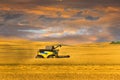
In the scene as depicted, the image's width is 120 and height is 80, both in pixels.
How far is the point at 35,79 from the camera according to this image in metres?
22.1

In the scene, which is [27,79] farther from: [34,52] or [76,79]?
[34,52]

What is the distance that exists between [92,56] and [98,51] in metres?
1.79

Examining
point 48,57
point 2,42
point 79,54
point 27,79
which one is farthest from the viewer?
point 2,42

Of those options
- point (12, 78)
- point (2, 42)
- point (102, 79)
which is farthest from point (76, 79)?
point (2, 42)

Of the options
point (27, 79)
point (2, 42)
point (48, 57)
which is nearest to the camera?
point (27, 79)

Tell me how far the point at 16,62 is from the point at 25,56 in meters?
2.27

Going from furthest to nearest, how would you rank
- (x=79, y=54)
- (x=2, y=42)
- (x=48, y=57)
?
(x=2, y=42) < (x=79, y=54) < (x=48, y=57)

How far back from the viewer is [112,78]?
73.4ft

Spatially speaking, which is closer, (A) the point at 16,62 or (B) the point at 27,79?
(B) the point at 27,79

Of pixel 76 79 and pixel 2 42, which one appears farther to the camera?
pixel 2 42

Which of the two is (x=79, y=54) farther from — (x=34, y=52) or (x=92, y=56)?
(x=34, y=52)

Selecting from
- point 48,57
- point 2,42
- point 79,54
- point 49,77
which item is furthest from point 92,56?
point 49,77

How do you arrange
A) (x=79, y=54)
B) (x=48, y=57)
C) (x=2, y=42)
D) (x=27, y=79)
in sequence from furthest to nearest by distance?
(x=2, y=42) < (x=79, y=54) < (x=48, y=57) < (x=27, y=79)

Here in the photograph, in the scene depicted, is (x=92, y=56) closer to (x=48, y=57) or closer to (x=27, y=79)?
(x=48, y=57)
